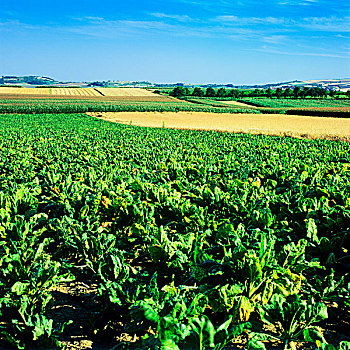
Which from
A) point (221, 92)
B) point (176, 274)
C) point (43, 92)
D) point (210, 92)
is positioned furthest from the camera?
point (210, 92)

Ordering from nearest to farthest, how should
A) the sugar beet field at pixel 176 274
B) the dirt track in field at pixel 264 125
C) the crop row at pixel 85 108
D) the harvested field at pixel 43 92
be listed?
the sugar beet field at pixel 176 274 → the dirt track in field at pixel 264 125 → the crop row at pixel 85 108 → the harvested field at pixel 43 92

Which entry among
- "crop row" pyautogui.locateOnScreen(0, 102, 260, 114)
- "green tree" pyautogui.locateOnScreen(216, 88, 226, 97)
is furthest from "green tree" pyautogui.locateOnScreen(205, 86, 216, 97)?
"crop row" pyautogui.locateOnScreen(0, 102, 260, 114)

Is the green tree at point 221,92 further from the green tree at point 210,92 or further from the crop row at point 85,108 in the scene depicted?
the crop row at point 85,108

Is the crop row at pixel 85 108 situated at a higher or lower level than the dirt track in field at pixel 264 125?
higher

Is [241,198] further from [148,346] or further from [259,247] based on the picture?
[148,346]

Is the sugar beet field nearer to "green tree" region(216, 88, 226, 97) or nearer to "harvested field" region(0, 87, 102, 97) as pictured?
"harvested field" region(0, 87, 102, 97)

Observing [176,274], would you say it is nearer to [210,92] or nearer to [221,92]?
[221,92]

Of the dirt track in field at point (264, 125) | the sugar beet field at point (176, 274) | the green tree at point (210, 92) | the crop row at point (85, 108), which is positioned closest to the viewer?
the sugar beet field at point (176, 274)

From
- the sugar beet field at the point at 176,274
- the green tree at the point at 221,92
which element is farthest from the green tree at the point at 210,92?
the sugar beet field at the point at 176,274

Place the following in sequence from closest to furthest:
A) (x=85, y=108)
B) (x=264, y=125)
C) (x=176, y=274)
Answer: (x=176, y=274)
(x=264, y=125)
(x=85, y=108)

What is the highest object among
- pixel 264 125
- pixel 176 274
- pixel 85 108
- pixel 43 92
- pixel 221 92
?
pixel 221 92

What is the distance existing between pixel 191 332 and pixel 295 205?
5022mm

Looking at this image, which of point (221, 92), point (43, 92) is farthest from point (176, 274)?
point (221, 92)

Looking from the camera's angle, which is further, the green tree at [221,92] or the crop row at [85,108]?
the green tree at [221,92]
